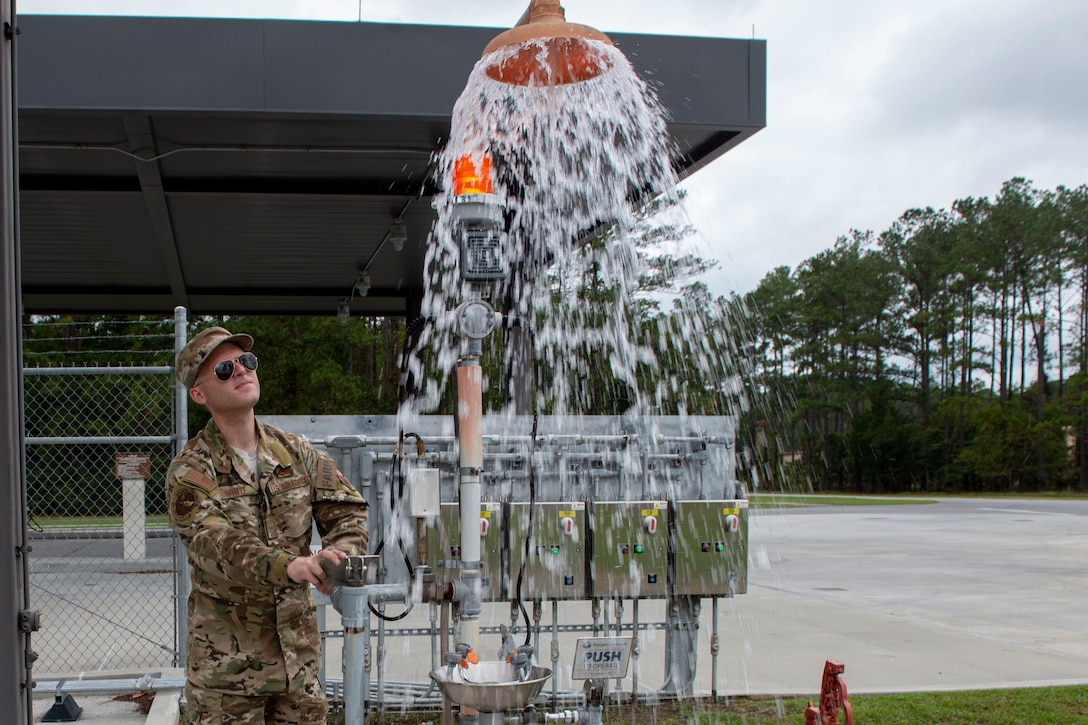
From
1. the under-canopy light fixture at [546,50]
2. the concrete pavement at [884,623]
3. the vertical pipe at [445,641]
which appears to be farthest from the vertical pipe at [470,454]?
the concrete pavement at [884,623]

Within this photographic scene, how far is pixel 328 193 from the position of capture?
40.3 ft

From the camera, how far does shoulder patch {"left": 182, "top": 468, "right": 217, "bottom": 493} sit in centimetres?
325

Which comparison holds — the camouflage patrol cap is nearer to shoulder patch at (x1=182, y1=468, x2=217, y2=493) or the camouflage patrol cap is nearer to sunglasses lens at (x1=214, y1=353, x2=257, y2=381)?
sunglasses lens at (x1=214, y1=353, x2=257, y2=381)

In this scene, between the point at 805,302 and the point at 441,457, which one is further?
the point at 805,302

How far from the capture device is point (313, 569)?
116 inches

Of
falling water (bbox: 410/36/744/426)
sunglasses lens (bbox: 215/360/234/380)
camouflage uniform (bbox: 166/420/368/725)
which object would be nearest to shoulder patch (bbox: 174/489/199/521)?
camouflage uniform (bbox: 166/420/368/725)

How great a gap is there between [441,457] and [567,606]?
17.2 ft

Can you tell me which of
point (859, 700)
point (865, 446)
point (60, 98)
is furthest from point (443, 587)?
point (865, 446)

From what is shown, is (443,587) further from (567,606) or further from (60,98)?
(567,606)

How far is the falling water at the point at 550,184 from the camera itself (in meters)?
6.25

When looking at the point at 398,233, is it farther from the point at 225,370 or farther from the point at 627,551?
the point at 225,370

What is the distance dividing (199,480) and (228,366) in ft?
1.25

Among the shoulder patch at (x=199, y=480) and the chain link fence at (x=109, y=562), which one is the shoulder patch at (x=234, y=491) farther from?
the chain link fence at (x=109, y=562)

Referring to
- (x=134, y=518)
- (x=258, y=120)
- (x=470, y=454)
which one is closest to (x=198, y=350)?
(x=470, y=454)
